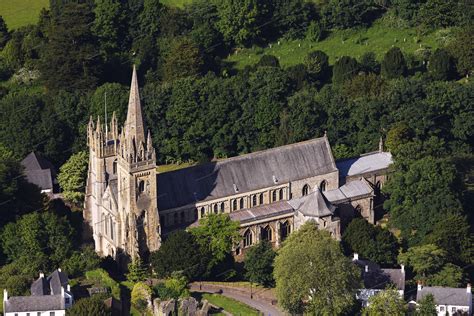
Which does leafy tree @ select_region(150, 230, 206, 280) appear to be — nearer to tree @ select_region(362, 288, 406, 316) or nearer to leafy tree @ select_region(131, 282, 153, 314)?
leafy tree @ select_region(131, 282, 153, 314)

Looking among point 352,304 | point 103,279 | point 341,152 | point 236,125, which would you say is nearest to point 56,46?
point 236,125

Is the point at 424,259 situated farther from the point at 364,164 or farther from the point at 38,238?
the point at 38,238

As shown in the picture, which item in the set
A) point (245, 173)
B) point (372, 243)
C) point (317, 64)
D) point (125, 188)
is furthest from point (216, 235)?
point (317, 64)

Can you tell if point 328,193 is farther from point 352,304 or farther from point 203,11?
point 203,11

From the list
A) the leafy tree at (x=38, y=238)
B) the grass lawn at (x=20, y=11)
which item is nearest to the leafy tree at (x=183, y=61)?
the grass lawn at (x=20, y=11)

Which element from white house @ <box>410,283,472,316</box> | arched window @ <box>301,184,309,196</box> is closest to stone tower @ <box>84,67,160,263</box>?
arched window @ <box>301,184,309,196</box>

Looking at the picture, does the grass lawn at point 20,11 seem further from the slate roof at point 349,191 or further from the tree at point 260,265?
the tree at point 260,265
